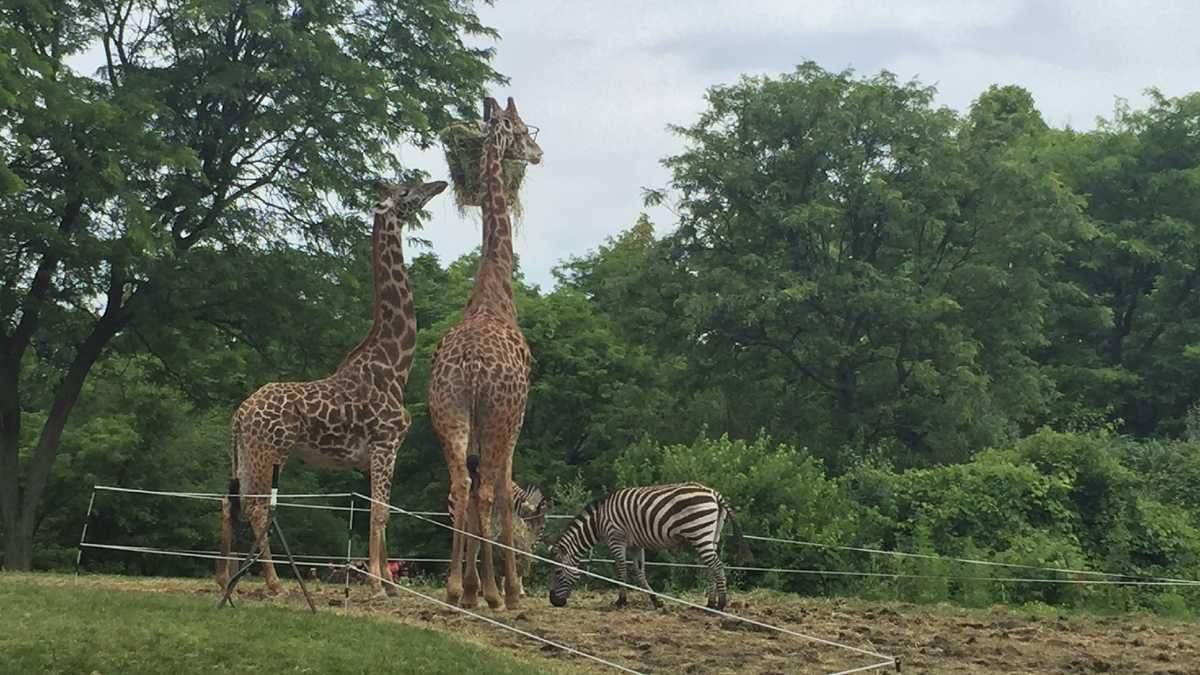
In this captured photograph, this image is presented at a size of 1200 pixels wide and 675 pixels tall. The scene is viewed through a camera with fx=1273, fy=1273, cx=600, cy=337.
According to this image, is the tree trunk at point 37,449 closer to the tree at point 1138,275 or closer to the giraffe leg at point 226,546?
the giraffe leg at point 226,546

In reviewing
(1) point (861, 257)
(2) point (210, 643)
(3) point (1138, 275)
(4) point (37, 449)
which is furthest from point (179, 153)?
(3) point (1138, 275)

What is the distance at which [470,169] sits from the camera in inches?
561

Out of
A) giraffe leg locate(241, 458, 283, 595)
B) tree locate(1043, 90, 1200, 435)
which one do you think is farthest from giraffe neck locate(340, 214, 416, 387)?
tree locate(1043, 90, 1200, 435)

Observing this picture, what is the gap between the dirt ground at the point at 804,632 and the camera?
9.88 metres

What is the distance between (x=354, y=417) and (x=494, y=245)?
95.4 inches

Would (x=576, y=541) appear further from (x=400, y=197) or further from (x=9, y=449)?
(x=9, y=449)

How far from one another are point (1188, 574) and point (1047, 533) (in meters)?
2.06

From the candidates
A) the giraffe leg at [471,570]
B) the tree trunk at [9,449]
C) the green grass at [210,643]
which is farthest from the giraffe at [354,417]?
the tree trunk at [9,449]

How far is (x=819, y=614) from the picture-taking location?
13.6 metres

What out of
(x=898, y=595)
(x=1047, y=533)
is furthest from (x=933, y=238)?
(x=898, y=595)

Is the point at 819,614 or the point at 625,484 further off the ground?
the point at 625,484

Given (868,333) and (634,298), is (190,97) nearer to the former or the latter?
(634,298)

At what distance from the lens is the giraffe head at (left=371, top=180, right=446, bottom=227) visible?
525 inches

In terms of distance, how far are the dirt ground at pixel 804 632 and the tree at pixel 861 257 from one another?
48.8 feet
